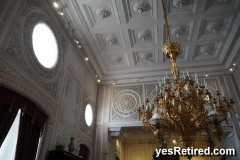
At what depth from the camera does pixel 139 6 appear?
4312 millimetres

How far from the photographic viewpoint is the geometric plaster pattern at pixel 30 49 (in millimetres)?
2840

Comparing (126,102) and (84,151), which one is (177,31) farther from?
(84,151)

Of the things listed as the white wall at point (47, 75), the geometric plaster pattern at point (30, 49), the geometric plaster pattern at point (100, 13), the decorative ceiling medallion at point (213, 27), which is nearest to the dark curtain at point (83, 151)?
the white wall at point (47, 75)

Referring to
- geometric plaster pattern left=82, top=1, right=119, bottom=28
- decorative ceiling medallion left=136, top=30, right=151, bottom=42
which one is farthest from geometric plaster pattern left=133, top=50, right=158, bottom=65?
geometric plaster pattern left=82, top=1, right=119, bottom=28

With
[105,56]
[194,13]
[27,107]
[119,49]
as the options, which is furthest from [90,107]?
[194,13]

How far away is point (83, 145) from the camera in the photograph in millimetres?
5172

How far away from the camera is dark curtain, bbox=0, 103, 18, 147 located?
239cm

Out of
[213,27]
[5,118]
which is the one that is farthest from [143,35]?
[5,118]

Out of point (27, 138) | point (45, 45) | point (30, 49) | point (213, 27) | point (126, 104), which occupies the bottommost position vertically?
point (27, 138)

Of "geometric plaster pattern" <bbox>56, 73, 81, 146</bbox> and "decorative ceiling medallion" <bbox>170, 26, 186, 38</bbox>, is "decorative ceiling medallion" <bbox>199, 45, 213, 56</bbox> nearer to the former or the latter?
"decorative ceiling medallion" <bbox>170, 26, 186, 38</bbox>

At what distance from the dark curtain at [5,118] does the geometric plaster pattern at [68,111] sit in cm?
137

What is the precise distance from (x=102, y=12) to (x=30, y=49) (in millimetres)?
2037

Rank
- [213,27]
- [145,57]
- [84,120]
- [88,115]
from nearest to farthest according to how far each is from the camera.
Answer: [213,27] < [84,120] < [88,115] < [145,57]

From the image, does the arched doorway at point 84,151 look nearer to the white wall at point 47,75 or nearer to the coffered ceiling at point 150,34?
the white wall at point 47,75
